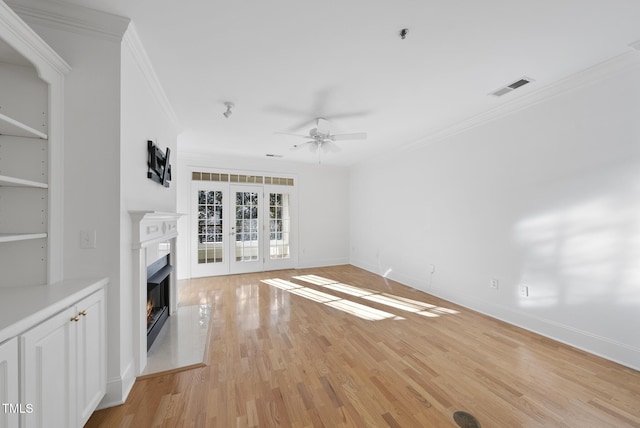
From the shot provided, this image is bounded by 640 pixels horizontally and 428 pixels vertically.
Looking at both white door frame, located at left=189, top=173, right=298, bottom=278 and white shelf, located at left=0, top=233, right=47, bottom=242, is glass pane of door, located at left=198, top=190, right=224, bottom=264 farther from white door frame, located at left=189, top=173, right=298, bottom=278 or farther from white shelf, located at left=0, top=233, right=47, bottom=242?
white shelf, located at left=0, top=233, right=47, bottom=242

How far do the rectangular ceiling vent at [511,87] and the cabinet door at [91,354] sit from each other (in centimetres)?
406

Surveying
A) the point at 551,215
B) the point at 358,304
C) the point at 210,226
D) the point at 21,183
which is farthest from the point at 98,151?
the point at 551,215

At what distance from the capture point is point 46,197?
1.53m

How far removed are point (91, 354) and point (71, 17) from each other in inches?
86.0

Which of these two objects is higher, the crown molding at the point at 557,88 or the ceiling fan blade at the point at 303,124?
the ceiling fan blade at the point at 303,124

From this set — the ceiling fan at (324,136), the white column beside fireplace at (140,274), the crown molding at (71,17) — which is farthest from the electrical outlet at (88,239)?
the ceiling fan at (324,136)

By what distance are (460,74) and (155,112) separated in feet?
10.3

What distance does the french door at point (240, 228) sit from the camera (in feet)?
17.2

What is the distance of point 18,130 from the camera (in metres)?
1.39

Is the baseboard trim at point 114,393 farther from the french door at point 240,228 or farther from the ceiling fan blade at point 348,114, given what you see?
the french door at point 240,228

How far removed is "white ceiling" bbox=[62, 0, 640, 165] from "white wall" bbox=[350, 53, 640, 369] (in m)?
0.42

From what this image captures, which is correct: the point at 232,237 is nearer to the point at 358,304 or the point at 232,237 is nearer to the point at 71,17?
the point at 358,304

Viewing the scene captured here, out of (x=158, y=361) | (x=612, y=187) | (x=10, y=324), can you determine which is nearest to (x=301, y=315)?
(x=158, y=361)

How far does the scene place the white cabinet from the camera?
1.08m
